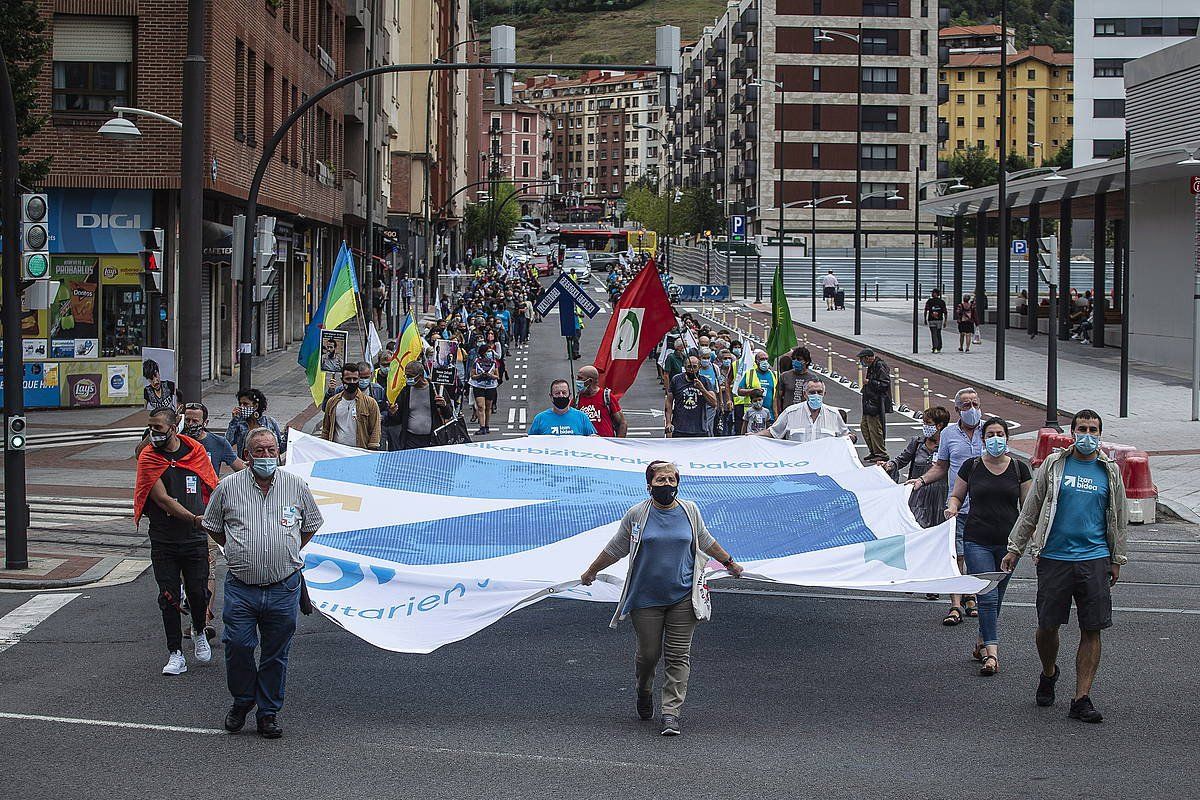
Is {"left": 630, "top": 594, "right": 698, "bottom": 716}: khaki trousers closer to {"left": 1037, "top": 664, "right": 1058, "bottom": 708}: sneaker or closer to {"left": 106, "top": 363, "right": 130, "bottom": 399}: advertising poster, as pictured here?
{"left": 1037, "top": 664, "right": 1058, "bottom": 708}: sneaker

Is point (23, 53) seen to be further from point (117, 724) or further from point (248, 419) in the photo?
point (117, 724)

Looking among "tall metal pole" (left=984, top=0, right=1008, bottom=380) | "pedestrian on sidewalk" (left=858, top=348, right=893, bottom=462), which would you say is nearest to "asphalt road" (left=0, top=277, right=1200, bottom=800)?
"pedestrian on sidewalk" (left=858, top=348, right=893, bottom=462)

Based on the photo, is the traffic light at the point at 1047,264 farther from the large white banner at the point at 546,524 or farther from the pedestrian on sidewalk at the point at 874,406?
the large white banner at the point at 546,524

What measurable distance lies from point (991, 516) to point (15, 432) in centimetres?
949

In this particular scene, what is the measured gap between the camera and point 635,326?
816 inches

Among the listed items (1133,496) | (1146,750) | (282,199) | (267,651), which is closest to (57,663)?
(267,651)

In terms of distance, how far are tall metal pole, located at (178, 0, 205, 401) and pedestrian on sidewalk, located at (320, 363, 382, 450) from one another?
1991 mm

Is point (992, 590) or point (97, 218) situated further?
point (97, 218)

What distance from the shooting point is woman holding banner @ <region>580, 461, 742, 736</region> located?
935 centimetres

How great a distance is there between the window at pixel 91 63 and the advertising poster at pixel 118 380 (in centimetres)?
509

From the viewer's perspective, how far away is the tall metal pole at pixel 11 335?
14688mm

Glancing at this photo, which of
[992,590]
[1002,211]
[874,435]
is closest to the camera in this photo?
[992,590]

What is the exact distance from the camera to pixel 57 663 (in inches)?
430

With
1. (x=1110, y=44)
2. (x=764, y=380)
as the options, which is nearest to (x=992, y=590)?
(x=764, y=380)
